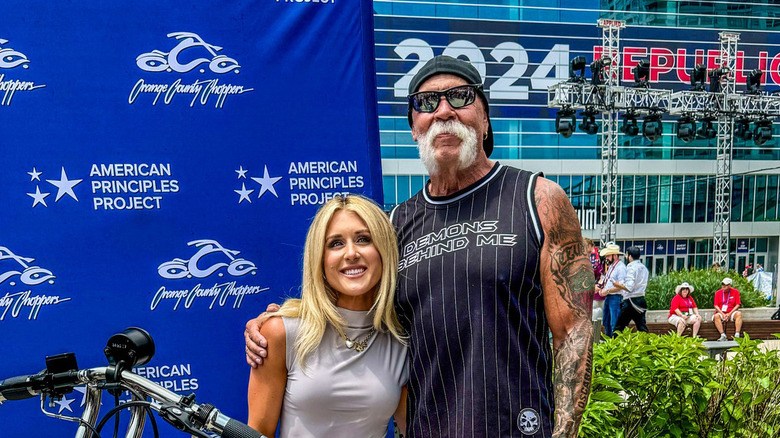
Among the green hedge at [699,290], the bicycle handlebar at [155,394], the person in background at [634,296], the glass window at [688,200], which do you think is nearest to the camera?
the bicycle handlebar at [155,394]

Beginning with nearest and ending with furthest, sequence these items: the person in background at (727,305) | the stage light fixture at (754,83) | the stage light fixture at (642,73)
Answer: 1. the person in background at (727,305)
2. the stage light fixture at (642,73)
3. the stage light fixture at (754,83)

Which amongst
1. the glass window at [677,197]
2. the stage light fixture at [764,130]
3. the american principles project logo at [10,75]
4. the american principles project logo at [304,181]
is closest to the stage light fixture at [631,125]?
the stage light fixture at [764,130]

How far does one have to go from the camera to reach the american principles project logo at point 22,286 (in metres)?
2.98

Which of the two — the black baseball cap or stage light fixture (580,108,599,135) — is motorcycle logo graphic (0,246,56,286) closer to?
the black baseball cap

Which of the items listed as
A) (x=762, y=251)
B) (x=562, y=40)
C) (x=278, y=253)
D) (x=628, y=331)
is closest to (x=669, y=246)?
(x=762, y=251)

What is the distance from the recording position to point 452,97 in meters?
2.40

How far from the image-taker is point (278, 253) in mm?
3371

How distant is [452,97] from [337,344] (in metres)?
1.09

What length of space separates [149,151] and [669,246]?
31.9 m

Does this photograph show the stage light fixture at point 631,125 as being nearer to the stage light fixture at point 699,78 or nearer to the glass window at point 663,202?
the stage light fixture at point 699,78

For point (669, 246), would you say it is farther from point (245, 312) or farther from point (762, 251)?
point (245, 312)

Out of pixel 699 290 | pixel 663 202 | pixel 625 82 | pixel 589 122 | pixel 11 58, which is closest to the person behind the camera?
pixel 11 58

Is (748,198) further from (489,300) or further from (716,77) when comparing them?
(489,300)

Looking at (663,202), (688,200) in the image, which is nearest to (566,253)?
(663,202)
